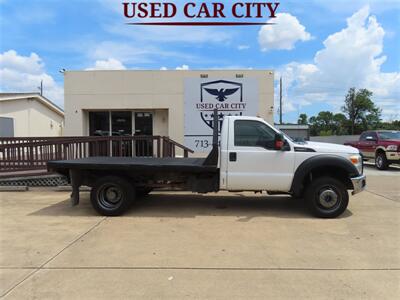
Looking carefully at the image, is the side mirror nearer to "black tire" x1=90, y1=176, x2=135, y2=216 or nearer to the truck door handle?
the truck door handle

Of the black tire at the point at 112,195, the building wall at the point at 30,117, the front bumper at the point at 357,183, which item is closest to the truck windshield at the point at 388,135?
the front bumper at the point at 357,183

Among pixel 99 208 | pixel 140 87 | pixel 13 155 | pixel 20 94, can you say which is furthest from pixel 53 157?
pixel 20 94

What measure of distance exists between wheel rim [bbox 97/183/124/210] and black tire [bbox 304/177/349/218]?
149 inches

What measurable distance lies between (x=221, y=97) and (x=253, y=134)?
8.67 meters

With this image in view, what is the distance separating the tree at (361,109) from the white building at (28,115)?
46493mm

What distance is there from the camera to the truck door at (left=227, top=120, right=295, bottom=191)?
7.66m

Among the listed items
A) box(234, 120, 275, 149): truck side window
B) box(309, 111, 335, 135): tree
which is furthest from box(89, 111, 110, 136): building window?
box(309, 111, 335, 135): tree

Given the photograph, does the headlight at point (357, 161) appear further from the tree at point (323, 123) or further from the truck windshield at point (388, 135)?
the tree at point (323, 123)

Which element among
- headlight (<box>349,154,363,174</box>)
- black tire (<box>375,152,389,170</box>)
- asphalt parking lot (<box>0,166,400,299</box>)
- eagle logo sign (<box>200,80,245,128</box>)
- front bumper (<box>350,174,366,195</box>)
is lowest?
asphalt parking lot (<box>0,166,400,299</box>)

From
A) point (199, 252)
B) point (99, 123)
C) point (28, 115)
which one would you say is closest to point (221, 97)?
point (99, 123)

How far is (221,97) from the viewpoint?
639 inches

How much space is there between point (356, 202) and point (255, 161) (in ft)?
10.7

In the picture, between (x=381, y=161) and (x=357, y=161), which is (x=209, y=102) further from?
(x=357, y=161)

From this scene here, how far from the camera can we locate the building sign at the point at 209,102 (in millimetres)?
16141
